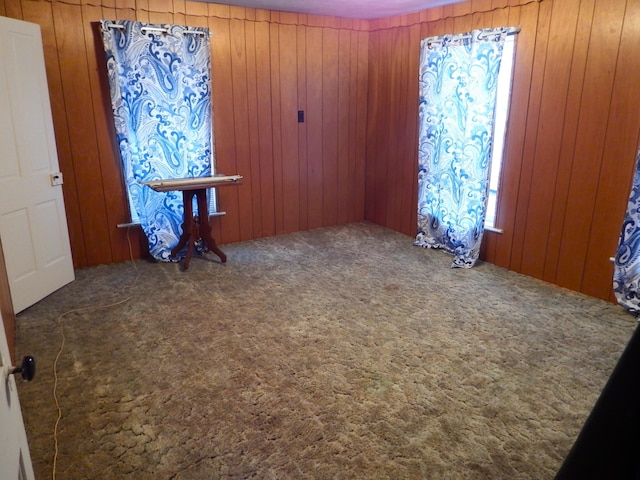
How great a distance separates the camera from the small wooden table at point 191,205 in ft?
12.9

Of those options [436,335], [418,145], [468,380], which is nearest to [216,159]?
[418,145]

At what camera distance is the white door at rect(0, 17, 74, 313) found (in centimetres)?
312

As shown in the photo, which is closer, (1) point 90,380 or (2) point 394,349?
(1) point 90,380

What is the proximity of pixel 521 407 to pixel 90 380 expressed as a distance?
225 centimetres

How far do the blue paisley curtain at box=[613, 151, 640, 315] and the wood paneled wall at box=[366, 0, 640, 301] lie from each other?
143 mm

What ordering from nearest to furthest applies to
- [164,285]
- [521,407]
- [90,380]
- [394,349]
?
[521,407] < [90,380] < [394,349] < [164,285]

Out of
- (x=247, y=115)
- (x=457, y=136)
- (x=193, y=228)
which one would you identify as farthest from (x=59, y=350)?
(x=457, y=136)

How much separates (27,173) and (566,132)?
403 cm

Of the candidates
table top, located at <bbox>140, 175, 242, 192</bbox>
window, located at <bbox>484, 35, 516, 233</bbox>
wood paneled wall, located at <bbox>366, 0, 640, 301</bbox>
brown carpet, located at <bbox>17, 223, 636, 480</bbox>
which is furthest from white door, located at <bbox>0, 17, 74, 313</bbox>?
window, located at <bbox>484, 35, 516, 233</bbox>

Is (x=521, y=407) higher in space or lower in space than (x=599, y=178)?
lower

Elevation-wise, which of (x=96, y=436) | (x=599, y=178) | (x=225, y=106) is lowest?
(x=96, y=436)

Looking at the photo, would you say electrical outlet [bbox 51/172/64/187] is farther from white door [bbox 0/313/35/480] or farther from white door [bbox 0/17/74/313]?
white door [bbox 0/313/35/480]

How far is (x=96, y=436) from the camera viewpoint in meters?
2.06

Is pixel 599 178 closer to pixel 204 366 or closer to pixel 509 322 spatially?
pixel 509 322
